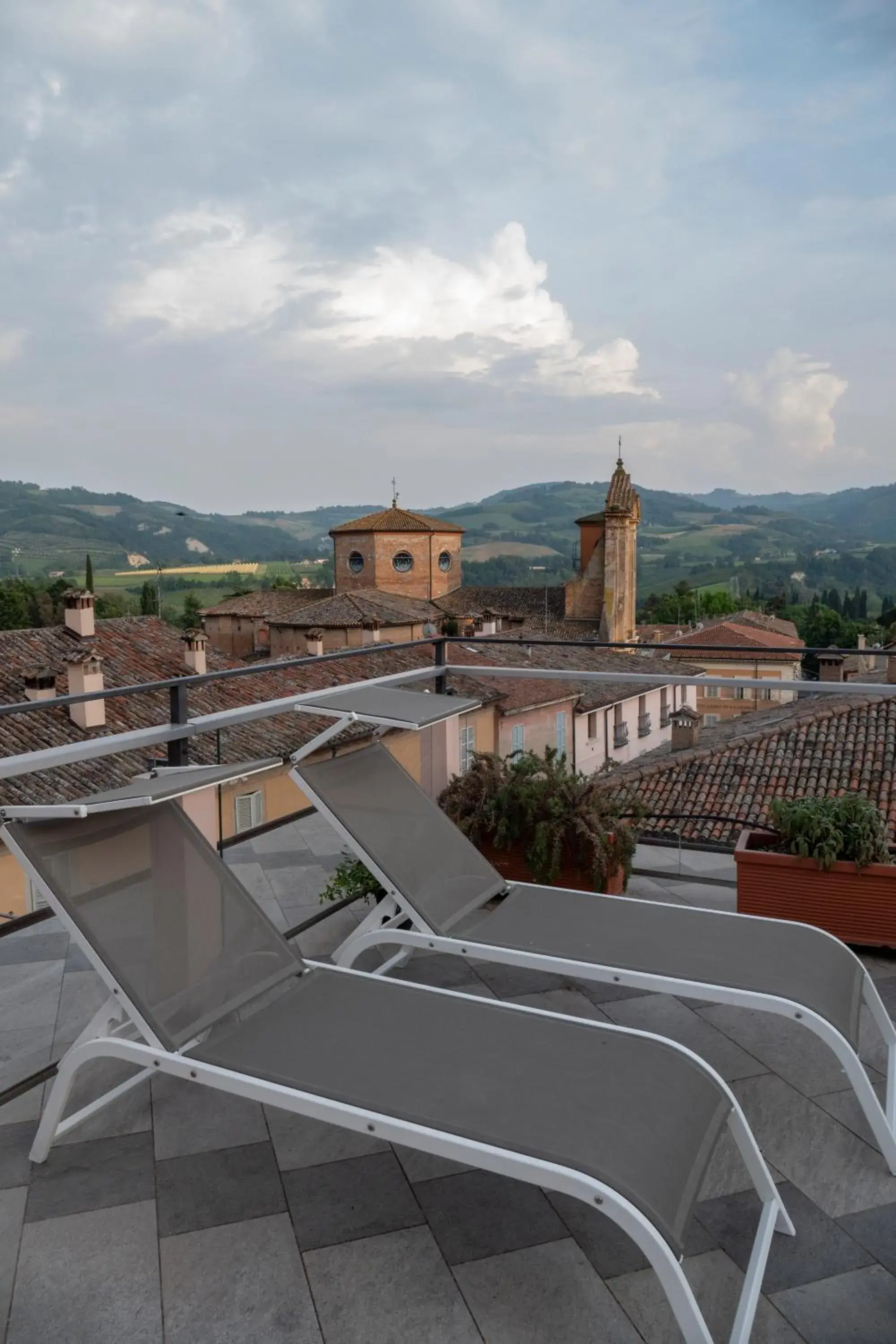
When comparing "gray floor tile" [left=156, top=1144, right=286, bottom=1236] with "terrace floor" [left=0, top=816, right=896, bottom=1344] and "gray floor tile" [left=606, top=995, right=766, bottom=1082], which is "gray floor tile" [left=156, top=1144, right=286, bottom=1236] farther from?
"gray floor tile" [left=606, top=995, right=766, bottom=1082]

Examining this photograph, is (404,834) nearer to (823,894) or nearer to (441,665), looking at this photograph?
(441,665)

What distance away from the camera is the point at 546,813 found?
12.9 feet

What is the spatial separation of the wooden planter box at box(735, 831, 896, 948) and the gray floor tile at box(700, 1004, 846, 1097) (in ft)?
1.83

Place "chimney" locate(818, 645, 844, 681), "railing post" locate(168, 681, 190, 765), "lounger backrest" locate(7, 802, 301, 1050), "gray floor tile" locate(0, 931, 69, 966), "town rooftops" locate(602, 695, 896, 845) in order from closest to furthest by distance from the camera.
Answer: "lounger backrest" locate(7, 802, 301, 1050) → "railing post" locate(168, 681, 190, 765) → "gray floor tile" locate(0, 931, 69, 966) → "chimney" locate(818, 645, 844, 681) → "town rooftops" locate(602, 695, 896, 845)

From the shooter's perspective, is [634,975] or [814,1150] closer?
[814,1150]

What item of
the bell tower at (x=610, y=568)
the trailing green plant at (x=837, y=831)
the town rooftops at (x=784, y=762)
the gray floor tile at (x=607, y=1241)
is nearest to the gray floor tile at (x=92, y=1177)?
the gray floor tile at (x=607, y=1241)

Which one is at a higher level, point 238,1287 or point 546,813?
point 546,813

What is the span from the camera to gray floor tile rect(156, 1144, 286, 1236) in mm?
2162

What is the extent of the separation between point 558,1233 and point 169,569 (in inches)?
3684

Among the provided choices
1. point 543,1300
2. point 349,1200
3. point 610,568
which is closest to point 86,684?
point 349,1200

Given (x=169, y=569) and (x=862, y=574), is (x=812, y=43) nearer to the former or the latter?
(x=169, y=569)

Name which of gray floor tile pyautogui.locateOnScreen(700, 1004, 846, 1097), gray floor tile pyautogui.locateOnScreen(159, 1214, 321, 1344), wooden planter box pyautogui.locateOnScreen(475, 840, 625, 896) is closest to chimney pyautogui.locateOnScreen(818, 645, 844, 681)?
wooden planter box pyautogui.locateOnScreen(475, 840, 625, 896)

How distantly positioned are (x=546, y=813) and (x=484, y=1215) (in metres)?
1.88

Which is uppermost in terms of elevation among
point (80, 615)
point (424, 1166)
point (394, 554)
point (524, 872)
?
point (394, 554)
